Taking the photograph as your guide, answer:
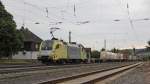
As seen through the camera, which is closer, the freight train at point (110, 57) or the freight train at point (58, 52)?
the freight train at point (58, 52)

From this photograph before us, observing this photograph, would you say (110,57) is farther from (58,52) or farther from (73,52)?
(58,52)

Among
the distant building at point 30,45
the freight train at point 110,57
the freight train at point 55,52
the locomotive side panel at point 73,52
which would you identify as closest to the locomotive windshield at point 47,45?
the freight train at point 55,52

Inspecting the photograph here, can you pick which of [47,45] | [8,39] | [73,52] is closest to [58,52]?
[47,45]

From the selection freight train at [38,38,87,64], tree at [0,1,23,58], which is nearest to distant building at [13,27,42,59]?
tree at [0,1,23,58]

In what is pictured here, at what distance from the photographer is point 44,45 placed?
52438 millimetres

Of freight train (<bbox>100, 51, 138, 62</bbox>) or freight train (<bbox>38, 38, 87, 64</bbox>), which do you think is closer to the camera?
freight train (<bbox>38, 38, 87, 64</bbox>)

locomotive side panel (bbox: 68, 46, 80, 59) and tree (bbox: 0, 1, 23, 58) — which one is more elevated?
tree (bbox: 0, 1, 23, 58)

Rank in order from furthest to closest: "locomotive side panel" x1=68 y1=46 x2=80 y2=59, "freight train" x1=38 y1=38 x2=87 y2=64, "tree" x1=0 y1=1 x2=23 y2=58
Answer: "tree" x1=0 y1=1 x2=23 y2=58 → "locomotive side panel" x1=68 y1=46 x2=80 y2=59 → "freight train" x1=38 y1=38 x2=87 y2=64

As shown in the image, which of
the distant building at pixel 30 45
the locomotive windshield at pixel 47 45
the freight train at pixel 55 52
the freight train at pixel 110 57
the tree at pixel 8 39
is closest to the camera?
the freight train at pixel 55 52

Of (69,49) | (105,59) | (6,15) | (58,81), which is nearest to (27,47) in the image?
(105,59)

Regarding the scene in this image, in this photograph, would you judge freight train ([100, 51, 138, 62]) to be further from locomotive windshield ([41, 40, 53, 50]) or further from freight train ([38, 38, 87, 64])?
locomotive windshield ([41, 40, 53, 50])

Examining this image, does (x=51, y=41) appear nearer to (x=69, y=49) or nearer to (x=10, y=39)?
(x=69, y=49)

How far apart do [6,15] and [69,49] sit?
16.5 m

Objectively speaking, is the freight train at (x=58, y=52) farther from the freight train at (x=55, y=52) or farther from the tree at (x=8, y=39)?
the tree at (x=8, y=39)
